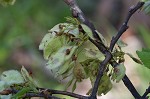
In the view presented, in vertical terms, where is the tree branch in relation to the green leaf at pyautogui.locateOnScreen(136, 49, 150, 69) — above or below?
above

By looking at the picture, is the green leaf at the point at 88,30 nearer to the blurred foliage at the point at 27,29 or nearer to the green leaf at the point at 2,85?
the green leaf at the point at 2,85

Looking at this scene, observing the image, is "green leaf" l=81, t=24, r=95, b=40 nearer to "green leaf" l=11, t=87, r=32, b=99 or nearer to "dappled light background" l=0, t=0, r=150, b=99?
"green leaf" l=11, t=87, r=32, b=99

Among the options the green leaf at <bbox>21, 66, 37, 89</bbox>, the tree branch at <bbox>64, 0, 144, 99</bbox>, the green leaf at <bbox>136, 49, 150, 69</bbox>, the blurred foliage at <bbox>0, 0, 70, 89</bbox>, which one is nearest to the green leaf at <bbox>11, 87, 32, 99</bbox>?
the green leaf at <bbox>21, 66, 37, 89</bbox>

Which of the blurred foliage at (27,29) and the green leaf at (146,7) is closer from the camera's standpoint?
the green leaf at (146,7)

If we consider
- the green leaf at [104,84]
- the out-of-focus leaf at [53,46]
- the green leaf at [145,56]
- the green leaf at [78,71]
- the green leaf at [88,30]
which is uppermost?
the out-of-focus leaf at [53,46]

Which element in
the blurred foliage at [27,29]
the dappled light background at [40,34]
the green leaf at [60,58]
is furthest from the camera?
the blurred foliage at [27,29]

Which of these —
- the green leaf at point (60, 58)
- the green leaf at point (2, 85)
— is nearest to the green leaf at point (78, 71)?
the green leaf at point (60, 58)

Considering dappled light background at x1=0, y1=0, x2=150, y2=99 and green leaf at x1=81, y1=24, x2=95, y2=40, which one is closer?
green leaf at x1=81, y1=24, x2=95, y2=40

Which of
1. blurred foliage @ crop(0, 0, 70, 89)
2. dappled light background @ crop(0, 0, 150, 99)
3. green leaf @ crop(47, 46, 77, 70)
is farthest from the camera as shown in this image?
blurred foliage @ crop(0, 0, 70, 89)

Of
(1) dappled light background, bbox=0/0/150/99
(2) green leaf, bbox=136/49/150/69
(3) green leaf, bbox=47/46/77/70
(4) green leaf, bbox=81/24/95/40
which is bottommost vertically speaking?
(2) green leaf, bbox=136/49/150/69
